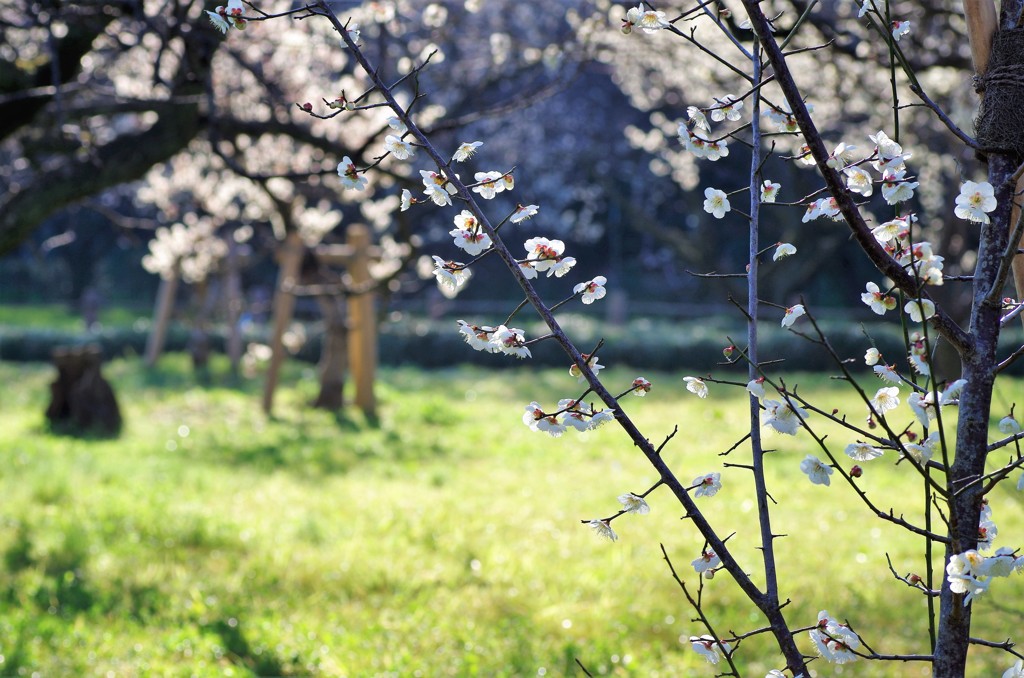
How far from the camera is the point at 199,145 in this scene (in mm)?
6410

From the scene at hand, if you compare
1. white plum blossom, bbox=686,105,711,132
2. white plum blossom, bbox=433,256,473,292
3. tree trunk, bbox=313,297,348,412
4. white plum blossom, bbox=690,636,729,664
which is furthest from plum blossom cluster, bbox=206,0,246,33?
tree trunk, bbox=313,297,348,412

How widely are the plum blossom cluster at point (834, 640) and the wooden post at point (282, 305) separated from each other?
25.9 ft

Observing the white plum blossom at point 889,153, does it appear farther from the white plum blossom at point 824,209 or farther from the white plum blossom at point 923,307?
the white plum blossom at point 923,307

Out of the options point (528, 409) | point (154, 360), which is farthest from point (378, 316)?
point (528, 409)

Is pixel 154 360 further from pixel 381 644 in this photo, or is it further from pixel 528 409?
pixel 528 409

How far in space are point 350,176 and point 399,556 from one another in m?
3.70

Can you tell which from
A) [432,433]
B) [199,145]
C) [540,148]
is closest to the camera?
[199,145]

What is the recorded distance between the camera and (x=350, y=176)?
4.75ft

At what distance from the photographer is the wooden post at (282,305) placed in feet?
29.7

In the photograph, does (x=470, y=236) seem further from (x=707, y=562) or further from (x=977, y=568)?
(x=977, y=568)

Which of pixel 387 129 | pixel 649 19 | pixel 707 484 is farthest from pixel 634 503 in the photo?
pixel 387 129

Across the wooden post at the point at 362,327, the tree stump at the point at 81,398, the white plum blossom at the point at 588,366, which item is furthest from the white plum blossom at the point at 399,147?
the tree stump at the point at 81,398

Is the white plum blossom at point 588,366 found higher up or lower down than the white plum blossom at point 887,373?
lower down

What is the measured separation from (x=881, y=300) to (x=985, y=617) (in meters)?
3.83
